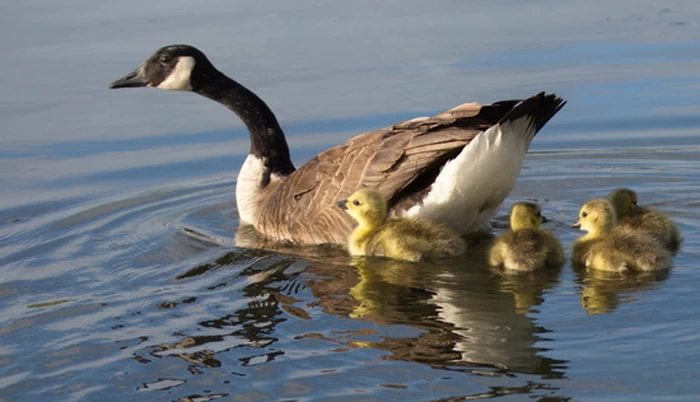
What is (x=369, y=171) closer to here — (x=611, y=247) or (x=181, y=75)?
(x=611, y=247)

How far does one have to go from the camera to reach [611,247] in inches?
A: 290

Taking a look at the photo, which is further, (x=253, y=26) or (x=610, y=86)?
(x=253, y=26)

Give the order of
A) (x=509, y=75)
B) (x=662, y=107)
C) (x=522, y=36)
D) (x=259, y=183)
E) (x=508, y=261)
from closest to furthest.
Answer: (x=508, y=261)
(x=259, y=183)
(x=662, y=107)
(x=509, y=75)
(x=522, y=36)

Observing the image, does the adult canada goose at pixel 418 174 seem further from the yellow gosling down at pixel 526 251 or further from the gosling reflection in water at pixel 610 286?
the gosling reflection in water at pixel 610 286

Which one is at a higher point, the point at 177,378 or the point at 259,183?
the point at 259,183

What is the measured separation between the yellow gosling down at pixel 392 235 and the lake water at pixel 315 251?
0.51 feet

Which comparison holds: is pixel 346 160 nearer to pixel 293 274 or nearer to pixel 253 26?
pixel 293 274

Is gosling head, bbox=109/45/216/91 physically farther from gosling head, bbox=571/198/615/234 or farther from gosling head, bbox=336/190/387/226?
gosling head, bbox=571/198/615/234

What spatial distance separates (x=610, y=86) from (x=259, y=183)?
16.2 ft

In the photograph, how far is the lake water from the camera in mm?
5898

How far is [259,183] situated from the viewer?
970 cm

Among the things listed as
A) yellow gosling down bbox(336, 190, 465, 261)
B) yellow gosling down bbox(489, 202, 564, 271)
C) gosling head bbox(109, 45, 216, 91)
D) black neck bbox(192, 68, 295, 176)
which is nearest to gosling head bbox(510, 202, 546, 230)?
yellow gosling down bbox(489, 202, 564, 271)

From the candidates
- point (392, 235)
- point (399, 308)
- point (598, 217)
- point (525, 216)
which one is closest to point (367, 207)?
point (392, 235)

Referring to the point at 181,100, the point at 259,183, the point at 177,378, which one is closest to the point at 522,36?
the point at 181,100
